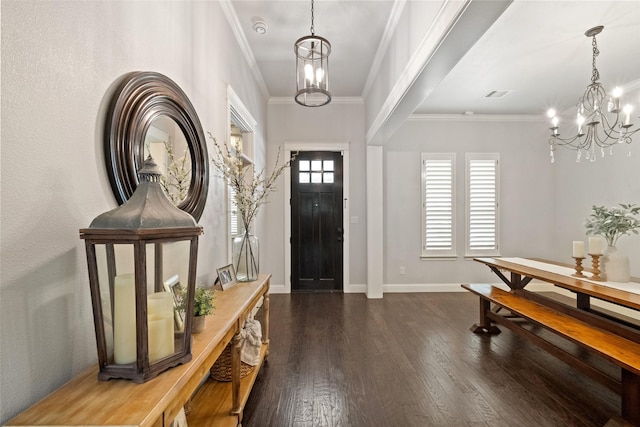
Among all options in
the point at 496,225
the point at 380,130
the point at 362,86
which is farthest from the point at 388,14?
the point at 496,225

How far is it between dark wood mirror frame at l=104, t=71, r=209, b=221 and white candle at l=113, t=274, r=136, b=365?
505 millimetres

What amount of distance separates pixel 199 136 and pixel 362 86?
3.19 meters

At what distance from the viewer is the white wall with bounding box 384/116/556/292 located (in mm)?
5090

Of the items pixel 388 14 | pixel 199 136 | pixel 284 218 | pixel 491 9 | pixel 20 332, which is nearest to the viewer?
pixel 20 332

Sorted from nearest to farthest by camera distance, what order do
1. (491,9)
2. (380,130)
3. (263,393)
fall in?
(491,9) < (263,393) < (380,130)

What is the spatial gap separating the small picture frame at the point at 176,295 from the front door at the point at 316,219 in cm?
387

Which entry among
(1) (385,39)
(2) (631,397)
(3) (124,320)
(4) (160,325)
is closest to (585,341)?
(2) (631,397)

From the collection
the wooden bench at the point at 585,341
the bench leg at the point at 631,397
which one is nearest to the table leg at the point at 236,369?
the wooden bench at the point at 585,341

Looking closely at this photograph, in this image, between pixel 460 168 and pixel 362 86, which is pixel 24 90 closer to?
pixel 362 86

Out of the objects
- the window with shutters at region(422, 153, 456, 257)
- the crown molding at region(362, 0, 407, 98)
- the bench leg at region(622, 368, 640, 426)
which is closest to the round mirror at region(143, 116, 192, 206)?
the crown molding at region(362, 0, 407, 98)

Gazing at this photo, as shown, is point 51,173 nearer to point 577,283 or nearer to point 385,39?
point 385,39

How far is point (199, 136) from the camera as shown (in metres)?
2.02

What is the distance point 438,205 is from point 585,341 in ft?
10.6

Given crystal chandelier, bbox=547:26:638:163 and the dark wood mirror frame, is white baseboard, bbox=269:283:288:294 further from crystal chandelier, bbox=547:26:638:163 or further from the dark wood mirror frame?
crystal chandelier, bbox=547:26:638:163
